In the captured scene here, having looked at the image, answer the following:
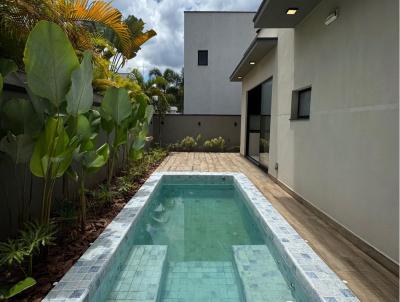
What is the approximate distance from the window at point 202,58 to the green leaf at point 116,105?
1346 centimetres

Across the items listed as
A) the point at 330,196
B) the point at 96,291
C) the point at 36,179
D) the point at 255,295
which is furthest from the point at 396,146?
the point at 36,179

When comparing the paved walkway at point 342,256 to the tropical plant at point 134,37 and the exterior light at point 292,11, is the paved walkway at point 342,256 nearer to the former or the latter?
the exterior light at point 292,11

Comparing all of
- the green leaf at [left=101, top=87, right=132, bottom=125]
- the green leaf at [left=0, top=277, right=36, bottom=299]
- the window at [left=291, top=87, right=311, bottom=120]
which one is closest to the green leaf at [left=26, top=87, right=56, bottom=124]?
the green leaf at [left=0, top=277, right=36, bottom=299]

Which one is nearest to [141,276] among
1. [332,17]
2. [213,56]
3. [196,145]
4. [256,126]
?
[332,17]

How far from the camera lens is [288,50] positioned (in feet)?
20.5

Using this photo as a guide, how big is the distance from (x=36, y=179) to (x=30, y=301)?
1.76 meters

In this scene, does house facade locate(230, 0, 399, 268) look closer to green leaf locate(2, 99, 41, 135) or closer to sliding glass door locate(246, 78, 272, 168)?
sliding glass door locate(246, 78, 272, 168)

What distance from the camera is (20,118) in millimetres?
2635

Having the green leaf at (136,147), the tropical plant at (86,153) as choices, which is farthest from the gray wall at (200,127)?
the tropical plant at (86,153)

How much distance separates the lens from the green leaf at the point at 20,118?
2.60 m

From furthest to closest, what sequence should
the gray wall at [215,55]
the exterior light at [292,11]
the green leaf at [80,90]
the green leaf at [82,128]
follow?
the gray wall at [215,55] < the exterior light at [292,11] < the green leaf at [82,128] < the green leaf at [80,90]

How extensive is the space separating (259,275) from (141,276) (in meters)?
1.35

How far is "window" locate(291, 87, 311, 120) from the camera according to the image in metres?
5.51

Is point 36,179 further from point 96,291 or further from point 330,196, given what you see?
point 330,196
